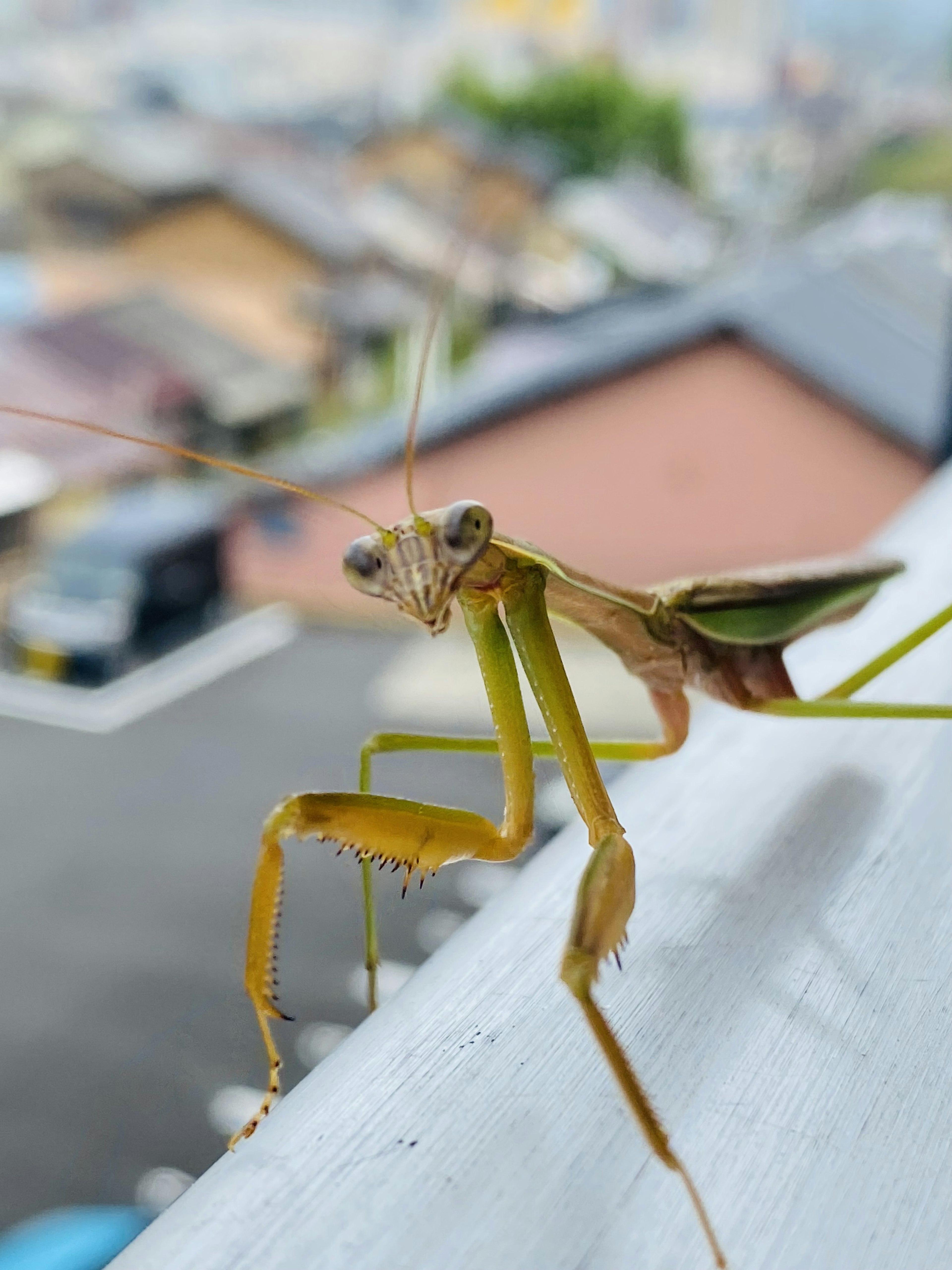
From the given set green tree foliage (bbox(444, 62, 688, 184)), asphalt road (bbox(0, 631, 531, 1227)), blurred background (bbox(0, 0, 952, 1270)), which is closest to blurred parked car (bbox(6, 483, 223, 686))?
blurred background (bbox(0, 0, 952, 1270))

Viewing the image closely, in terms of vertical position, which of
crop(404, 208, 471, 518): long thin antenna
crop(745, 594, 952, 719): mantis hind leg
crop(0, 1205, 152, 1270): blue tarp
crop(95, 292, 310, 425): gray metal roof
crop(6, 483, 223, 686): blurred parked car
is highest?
crop(404, 208, 471, 518): long thin antenna

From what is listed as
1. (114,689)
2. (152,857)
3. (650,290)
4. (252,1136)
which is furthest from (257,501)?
(650,290)

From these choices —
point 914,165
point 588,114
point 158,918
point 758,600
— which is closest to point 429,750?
point 758,600

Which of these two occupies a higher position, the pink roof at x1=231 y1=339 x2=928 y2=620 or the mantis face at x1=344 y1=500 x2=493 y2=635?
the mantis face at x1=344 y1=500 x2=493 y2=635

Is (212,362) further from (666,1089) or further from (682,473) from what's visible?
(666,1089)

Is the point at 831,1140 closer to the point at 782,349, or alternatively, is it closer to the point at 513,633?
the point at 513,633

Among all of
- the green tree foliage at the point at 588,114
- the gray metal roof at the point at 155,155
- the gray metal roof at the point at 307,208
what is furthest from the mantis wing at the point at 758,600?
the gray metal roof at the point at 155,155

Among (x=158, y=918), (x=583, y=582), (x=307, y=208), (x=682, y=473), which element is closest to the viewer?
(x=583, y=582)

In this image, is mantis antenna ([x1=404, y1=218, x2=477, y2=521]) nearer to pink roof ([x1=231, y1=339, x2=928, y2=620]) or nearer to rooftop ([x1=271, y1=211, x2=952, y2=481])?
rooftop ([x1=271, y1=211, x2=952, y2=481])
